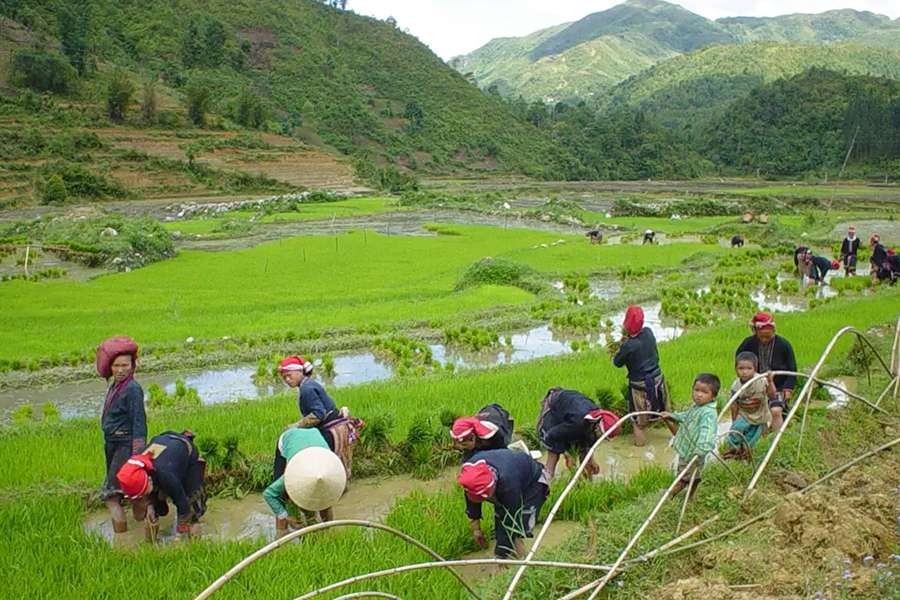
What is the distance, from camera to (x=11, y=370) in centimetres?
1045

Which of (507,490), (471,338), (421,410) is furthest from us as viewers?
(471,338)

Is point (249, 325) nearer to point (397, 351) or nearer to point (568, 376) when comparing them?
point (397, 351)

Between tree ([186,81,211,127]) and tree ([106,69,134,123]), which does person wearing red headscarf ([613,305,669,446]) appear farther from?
tree ([186,81,211,127])

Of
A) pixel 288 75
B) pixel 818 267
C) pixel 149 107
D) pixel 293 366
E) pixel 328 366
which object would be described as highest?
pixel 288 75

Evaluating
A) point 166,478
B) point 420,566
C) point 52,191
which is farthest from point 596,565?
point 52,191

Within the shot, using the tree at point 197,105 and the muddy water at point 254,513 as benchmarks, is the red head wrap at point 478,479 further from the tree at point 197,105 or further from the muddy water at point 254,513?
the tree at point 197,105

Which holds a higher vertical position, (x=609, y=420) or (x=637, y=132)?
(x=637, y=132)

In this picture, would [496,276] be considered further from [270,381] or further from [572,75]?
[572,75]

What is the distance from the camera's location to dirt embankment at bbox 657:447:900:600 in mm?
3592

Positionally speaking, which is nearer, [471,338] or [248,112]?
[471,338]

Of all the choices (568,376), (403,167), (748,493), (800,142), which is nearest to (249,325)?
(568,376)

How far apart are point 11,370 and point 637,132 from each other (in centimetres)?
7683

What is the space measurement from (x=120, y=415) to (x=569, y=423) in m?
3.35

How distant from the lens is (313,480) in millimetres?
4363
